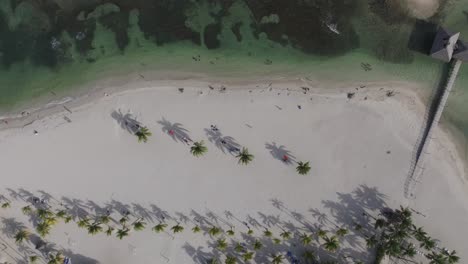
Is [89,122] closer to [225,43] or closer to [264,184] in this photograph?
[225,43]

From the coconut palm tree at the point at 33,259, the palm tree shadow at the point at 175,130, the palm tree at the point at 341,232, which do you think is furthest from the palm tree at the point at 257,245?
the coconut palm tree at the point at 33,259

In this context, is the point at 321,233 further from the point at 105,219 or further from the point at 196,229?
the point at 105,219

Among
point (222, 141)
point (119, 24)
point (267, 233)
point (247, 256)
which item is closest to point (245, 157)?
point (222, 141)

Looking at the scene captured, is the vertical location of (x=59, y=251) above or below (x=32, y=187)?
below

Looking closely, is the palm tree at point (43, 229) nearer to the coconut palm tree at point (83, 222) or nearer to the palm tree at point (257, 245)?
the coconut palm tree at point (83, 222)

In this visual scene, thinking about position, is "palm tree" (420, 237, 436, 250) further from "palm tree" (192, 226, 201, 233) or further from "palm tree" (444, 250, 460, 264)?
"palm tree" (192, 226, 201, 233)

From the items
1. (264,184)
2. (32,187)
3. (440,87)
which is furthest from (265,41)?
(32,187)

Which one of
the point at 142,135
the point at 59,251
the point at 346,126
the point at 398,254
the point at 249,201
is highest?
the point at 346,126
